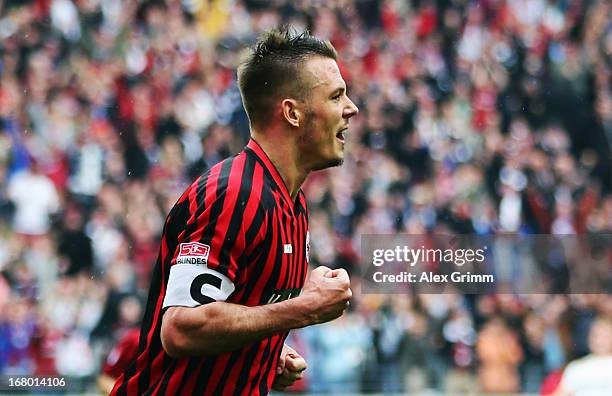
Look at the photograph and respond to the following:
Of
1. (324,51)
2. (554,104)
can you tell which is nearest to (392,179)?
(554,104)

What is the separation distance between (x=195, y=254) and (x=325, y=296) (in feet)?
1.24

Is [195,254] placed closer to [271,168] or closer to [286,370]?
[271,168]

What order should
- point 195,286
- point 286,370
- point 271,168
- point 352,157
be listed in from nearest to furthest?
point 195,286 → point 271,168 → point 286,370 → point 352,157

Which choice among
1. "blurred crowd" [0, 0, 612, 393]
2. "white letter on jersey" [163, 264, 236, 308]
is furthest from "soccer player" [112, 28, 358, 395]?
"blurred crowd" [0, 0, 612, 393]

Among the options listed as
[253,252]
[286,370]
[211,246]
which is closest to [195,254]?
[211,246]

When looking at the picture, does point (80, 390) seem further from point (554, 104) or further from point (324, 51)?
point (324, 51)

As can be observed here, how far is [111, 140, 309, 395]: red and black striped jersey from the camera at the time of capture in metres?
2.78

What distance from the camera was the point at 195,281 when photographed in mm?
2770

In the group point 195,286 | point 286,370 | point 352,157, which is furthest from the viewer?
point 352,157

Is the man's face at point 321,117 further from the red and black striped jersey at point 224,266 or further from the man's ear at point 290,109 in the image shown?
the red and black striped jersey at point 224,266

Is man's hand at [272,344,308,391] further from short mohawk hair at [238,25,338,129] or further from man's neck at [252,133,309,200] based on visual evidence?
short mohawk hair at [238,25,338,129]

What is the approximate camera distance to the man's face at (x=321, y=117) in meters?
3.27

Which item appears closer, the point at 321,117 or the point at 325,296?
the point at 325,296

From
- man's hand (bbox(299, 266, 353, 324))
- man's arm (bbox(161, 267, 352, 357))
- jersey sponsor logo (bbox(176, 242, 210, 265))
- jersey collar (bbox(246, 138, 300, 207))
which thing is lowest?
man's arm (bbox(161, 267, 352, 357))
